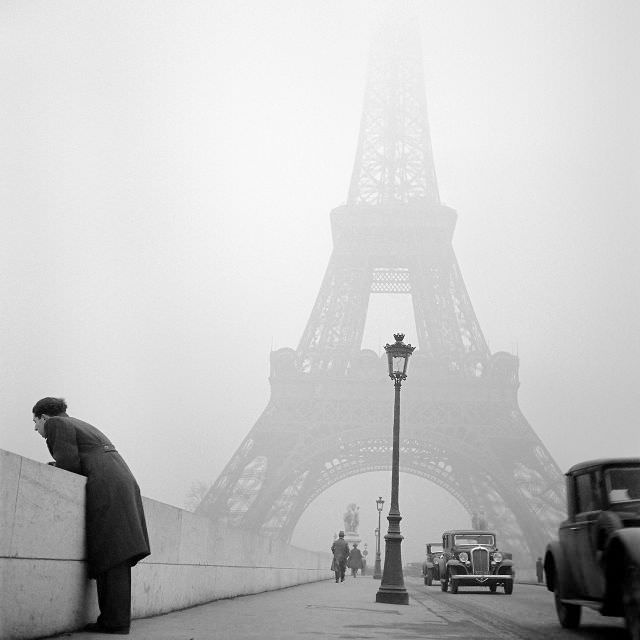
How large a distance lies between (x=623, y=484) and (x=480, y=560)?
53.6 feet

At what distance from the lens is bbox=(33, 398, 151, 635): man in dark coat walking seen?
7328 mm

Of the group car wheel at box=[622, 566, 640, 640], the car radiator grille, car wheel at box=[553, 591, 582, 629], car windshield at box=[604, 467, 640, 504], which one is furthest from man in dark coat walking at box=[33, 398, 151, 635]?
the car radiator grille

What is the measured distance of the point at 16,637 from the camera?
6.34m

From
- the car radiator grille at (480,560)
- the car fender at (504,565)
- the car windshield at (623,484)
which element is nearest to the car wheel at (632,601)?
the car windshield at (623,484)

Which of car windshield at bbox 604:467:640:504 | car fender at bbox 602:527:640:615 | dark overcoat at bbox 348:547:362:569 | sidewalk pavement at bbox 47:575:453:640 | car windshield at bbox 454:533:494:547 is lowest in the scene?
sidewalk pavement at bbox 47:575:453:640

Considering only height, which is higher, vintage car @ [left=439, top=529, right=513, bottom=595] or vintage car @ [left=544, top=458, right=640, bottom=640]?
vintage car @ [left=439, top=529, right=513, bottom=595]

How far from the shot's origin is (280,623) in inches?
397

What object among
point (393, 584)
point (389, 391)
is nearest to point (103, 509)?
point (393, 584)

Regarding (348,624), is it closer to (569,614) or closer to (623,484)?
(569,614)

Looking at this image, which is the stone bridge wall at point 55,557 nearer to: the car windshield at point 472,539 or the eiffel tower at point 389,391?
the car windshield at point 472,539

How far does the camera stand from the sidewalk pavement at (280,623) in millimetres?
8242

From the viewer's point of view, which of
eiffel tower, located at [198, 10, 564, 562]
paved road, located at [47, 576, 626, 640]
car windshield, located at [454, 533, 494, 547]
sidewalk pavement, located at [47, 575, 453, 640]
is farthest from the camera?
eiffel tower, located at [198, 10, 564, 562]

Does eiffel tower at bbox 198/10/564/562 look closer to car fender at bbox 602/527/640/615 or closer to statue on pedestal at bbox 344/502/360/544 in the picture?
statue on pedestal at bbox 344/502/360/544

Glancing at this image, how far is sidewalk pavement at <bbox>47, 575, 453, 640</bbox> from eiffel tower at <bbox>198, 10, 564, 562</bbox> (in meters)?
35.0
